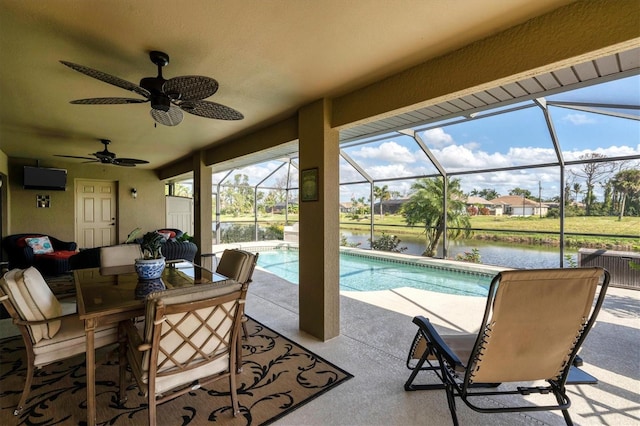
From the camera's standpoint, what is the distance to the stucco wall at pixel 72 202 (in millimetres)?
6406

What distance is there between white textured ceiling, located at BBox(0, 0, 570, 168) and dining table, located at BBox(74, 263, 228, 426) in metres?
1.75

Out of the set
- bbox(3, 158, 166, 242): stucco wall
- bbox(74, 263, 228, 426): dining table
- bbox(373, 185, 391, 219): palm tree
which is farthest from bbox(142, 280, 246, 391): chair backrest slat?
bbox(3, 158, 166, 242): stucco wall

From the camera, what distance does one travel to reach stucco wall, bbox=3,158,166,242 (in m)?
6.41

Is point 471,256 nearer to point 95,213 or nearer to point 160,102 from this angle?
point 160,102

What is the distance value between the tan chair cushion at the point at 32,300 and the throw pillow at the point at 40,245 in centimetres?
566

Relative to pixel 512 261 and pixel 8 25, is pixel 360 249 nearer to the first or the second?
pixel 512 261

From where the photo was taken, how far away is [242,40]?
1927mm

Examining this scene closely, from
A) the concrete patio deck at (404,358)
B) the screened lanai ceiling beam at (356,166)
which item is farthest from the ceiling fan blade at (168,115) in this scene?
the screened lanai ceiling beam at (356,166)

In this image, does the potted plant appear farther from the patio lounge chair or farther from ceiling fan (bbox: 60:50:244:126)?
the patio lounge chair

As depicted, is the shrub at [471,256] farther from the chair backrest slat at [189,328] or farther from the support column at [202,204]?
the chair backrest slat at [189,328]

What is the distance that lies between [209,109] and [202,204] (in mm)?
3692

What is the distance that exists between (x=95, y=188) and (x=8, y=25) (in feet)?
23.9

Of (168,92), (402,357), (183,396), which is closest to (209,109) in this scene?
(168,92)

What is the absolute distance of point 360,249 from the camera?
28.9ft
